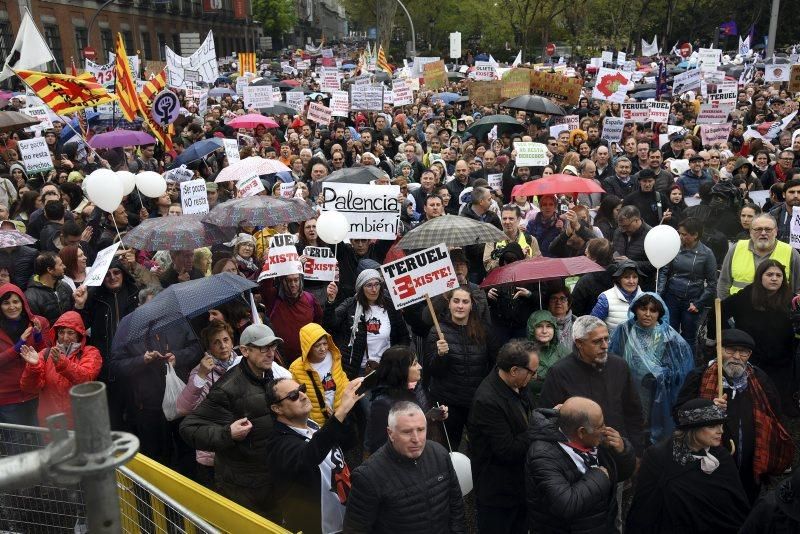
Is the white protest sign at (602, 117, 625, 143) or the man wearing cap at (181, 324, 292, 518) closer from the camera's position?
the man wearing cap at (181, 324, 292, 518)

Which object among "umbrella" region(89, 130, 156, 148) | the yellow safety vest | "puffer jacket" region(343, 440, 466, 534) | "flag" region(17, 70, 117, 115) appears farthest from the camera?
"umbrella" region(89, 130, 156, 148)

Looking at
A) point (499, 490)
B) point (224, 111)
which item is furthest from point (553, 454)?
point (224, 111)

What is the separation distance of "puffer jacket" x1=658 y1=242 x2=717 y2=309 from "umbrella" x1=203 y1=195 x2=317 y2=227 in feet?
11.3

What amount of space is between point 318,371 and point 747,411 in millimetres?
2667

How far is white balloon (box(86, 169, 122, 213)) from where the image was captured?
7.80 m

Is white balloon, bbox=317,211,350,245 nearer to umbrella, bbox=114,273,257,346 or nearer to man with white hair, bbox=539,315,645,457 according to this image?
umbrella, bbox=114,273,257,346

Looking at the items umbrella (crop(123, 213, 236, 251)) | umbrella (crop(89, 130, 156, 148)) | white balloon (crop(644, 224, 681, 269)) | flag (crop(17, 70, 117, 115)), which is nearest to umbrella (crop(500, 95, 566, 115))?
umbrella (crop(89, 130, 156, 148))

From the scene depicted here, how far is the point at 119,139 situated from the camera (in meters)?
13.5

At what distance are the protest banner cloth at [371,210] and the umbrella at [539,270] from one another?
1.48m

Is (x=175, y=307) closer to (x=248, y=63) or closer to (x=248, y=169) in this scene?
(x=248, y=169)

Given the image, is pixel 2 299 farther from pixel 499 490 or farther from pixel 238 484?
pixel 499 490

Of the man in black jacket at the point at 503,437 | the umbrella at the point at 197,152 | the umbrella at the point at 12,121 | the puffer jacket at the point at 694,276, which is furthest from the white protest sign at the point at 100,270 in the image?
the umbrella at the point at 12,121

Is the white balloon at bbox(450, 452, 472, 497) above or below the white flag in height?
below

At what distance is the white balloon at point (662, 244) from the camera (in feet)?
21.0
